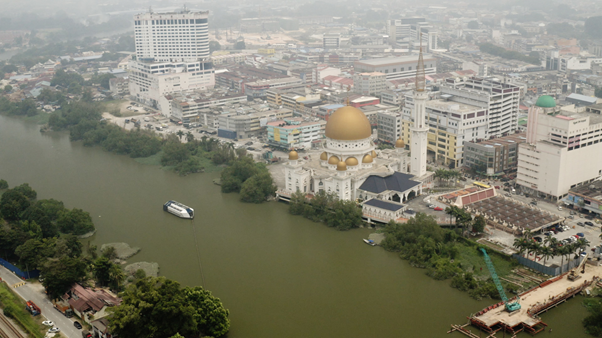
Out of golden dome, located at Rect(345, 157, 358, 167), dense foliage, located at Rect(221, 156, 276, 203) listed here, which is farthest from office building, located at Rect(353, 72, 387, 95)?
golden dome, located at Rect(345, 157, 358, 167)

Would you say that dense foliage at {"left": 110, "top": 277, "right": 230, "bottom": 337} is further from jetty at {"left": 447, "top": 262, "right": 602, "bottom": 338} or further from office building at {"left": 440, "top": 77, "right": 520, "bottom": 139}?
office building at {"left": 440, "top": 77, "right": 520, "bottom": 139}

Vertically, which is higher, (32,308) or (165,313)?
(165,313)

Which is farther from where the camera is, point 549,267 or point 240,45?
point 240,45

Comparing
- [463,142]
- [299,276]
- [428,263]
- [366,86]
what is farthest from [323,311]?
[366,86]

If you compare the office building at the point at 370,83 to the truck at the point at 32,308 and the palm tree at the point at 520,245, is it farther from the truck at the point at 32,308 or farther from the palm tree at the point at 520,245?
the truck at the point at 32,308

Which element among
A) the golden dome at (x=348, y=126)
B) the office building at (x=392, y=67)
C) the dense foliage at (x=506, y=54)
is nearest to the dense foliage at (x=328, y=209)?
the golden dome at (x=348, y=126)

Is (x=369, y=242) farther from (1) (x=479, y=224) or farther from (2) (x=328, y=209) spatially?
(1) (x=479, y=224)

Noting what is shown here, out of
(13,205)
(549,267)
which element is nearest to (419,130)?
(549,267)

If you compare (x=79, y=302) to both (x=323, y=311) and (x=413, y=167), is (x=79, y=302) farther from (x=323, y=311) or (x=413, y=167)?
(x=413, y=167)
